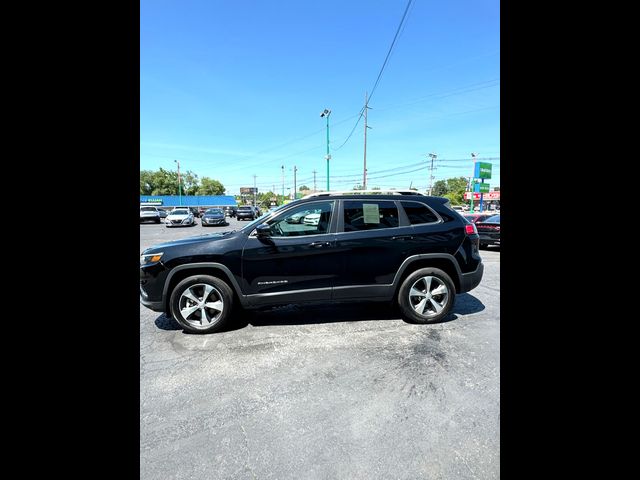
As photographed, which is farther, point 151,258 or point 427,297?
point 427,297

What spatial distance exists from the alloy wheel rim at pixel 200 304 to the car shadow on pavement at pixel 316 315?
0.30m

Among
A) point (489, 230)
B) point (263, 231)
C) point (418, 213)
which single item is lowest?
point (263, 231)

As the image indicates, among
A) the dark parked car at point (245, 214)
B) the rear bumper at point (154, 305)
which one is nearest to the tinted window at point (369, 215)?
the rear bumper at point (154, 305)

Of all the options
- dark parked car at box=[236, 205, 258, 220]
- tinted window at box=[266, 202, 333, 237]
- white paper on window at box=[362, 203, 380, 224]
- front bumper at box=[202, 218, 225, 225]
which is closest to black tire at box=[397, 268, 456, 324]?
white paper on window at box=[362, 203, 380, 224]

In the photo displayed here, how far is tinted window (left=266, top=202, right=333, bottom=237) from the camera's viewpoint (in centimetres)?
404

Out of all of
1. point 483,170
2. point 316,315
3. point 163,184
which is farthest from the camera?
point 163,184

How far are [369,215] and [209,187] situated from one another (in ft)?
333

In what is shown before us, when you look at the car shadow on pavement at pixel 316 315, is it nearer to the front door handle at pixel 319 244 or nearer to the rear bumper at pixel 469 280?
the rear bumper at pixel 469 280

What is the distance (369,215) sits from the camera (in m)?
4.15

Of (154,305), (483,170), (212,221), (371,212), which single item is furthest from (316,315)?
(483,170)

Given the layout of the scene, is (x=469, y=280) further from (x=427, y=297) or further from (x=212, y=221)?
(x=212, y=221)

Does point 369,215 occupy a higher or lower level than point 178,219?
lower
